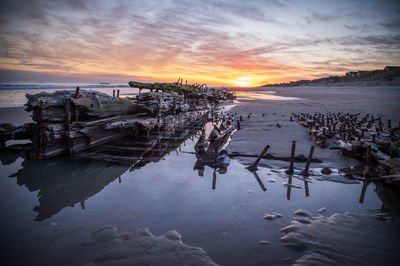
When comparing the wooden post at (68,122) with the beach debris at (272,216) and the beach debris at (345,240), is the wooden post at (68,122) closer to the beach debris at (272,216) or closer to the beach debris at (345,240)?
the beach debris at (272,216)

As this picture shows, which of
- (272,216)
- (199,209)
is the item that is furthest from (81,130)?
(272,216)

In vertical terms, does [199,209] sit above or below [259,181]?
below

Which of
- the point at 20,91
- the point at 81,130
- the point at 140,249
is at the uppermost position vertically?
the point at 20,91

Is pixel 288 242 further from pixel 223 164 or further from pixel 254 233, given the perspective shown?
pixel 223 164

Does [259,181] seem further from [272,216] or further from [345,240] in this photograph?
[345,240]

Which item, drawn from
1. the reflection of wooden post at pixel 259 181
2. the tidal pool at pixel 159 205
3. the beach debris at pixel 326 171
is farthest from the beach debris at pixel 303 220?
the beach debris at pixel 326 171

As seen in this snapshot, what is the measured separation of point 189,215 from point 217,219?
0.71 m

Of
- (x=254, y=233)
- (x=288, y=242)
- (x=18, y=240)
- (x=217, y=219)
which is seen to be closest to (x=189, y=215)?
(x=217, y=219)

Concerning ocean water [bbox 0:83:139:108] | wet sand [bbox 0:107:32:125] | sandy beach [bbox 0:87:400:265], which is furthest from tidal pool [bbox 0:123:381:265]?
ocean water [bbox 0:83:139:108]

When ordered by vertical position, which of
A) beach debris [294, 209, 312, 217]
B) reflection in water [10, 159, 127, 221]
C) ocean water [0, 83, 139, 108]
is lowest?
reflection in water [10, 159, 127, 221]

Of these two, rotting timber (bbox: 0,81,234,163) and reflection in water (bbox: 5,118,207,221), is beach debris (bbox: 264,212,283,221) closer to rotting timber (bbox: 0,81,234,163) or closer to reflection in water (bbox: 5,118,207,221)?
reflection in water (bbox: 5,118,207,221)

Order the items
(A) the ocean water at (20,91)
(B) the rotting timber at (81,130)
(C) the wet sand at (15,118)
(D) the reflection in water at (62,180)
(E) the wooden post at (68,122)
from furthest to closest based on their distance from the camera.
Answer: (A) the ocean water at (20,91), (C) the wet sand at (15,118), (E) the wooden post at (68,122), (B) the rotting timber at (81,130), (D) the reflection in water at (62,180)

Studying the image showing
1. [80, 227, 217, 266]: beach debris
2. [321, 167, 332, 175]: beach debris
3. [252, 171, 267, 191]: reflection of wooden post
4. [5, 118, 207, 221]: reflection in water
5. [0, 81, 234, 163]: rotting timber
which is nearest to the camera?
[80, 227, 217, 266]: beach debris

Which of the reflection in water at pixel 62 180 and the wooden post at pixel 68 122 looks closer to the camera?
the reflection in water at pixel 62 180
